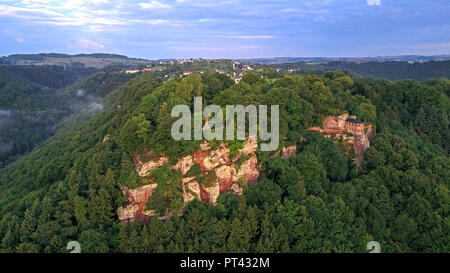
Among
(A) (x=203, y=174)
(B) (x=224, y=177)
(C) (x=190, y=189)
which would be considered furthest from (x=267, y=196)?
(C) (x=190, y=189)

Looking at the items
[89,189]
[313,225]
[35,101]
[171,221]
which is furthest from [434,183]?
[35,101]

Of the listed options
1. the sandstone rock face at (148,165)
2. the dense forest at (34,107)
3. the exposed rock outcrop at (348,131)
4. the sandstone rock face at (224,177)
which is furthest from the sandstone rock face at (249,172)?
the dense forest at (34,107)

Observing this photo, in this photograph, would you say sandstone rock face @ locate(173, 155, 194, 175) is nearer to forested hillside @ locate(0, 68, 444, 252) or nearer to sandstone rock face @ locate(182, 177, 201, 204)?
forested hillside @ locate(0, 68, 444, 252)

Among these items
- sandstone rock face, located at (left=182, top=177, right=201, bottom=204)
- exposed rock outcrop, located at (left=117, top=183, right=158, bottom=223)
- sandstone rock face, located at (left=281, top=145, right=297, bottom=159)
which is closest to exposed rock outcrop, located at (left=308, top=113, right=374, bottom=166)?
sandstone rock face, located at (left=281, top=145, right=297, bottom=159)

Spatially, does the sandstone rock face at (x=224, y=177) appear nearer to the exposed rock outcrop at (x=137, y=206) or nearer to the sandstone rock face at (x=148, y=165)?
the sandstone rock face at (x=148, y=165)
